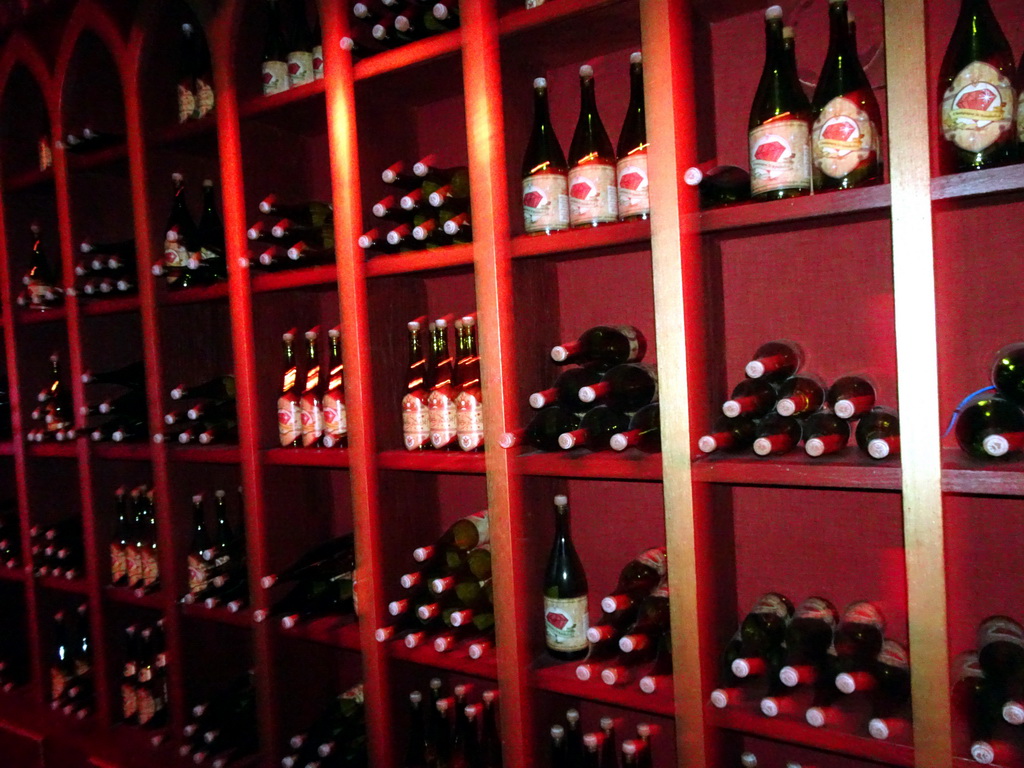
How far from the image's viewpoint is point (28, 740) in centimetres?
210

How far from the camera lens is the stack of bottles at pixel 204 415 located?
1881 millimetres

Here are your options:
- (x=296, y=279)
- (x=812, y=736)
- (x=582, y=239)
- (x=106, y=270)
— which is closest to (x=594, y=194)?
(x=582, y=239)

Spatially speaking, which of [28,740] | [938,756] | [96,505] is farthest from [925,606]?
[28,740]

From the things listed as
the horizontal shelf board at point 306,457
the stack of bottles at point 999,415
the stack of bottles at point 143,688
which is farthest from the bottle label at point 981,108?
the stack of bottles at point 143,688

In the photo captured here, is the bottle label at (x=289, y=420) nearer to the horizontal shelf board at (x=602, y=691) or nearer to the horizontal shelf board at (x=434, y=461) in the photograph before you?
the horizontal shelf board at (x=434, y=461)

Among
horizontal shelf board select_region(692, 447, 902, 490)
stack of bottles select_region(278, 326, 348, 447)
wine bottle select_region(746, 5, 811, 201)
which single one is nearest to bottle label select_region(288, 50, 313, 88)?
stack of bottles select_region(278, 326, 348, 447)

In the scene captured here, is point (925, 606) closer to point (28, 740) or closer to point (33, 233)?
point (28, 740)

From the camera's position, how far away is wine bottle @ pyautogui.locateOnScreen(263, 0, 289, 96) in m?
1.77

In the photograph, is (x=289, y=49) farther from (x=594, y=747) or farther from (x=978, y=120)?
(x=594, y=747)

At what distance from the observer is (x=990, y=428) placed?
41.8 inches

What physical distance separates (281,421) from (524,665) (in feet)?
2.69

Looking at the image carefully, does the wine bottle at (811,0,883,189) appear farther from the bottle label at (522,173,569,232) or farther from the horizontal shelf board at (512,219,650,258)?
the bottle label at (522,173,569,232)

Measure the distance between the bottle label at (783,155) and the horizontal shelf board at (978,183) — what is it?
0.20m

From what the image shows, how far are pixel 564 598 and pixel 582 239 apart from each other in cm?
67
